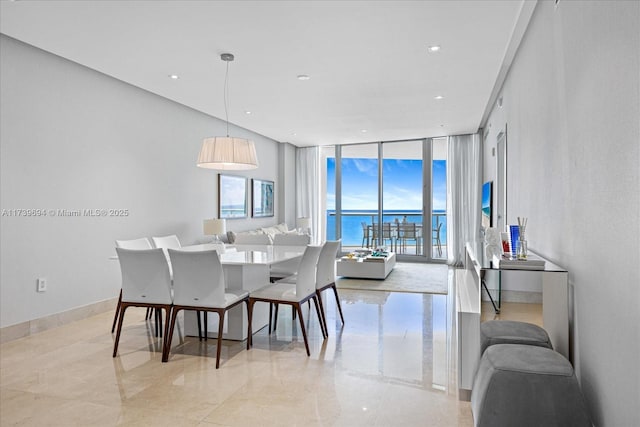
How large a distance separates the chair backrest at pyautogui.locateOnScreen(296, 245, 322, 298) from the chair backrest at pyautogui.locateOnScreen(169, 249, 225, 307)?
2.12 ft

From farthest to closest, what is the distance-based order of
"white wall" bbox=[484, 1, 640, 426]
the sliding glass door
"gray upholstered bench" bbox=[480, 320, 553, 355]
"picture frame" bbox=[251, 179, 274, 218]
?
the sliding glass door
"picture frame" bbox=[251, 179, 274, 218]
"gray upholstered bench" bbox=[480, 320, 553, 355]
"white wall" bbox=[484, 1, 640, 426]

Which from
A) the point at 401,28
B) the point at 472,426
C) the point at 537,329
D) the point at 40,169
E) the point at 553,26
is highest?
the point at 401,28

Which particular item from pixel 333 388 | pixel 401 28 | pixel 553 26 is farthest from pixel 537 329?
pixel 401 28

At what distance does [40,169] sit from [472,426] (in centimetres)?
423

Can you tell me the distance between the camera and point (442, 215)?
9.30 m

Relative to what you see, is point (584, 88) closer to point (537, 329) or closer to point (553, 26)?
point (553, 26)

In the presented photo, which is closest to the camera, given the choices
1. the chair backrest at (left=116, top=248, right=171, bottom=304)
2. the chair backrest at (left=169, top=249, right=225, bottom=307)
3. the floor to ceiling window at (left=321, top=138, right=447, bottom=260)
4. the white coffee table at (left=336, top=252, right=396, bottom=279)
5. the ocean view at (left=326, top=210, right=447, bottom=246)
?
the chair backrest at (left=169, top=249, right=225, bottom=307)

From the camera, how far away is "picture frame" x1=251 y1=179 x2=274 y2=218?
8.14 meters

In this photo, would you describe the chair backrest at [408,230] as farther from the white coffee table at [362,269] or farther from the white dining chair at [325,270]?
the white dining chair at [325,270]

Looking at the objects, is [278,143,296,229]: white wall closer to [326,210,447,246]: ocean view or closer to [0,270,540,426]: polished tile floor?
[326,210,447,246]: ocean view

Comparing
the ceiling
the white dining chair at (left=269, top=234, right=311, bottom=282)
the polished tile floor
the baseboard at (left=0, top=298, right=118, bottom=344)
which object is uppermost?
the ceiling

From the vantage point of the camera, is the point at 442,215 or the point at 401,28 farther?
the point at 442,215

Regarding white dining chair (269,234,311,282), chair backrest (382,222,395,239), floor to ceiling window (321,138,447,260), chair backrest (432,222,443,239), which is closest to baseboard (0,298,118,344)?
white dining chair (269,234,311,282)

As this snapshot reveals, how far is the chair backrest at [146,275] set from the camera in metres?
3.18
